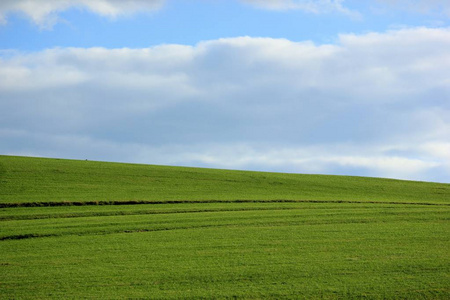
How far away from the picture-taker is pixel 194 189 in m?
39.9

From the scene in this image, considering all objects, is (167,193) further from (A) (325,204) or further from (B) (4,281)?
(B) (4,281)

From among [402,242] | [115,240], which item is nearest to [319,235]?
[402,242]

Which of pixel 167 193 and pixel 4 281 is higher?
pixel 167 193

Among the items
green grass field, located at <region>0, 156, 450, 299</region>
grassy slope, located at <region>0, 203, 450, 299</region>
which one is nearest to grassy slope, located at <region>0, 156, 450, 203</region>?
green grass field, located at <region>0, 156, 450, 299</region>

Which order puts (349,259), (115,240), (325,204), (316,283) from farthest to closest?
1. (325,204)
2. (115,240)
3. (349,259)
4. (316,283)

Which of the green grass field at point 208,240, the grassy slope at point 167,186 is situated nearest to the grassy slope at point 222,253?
the green grass field at point 208,240

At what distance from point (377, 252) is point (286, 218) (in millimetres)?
8814

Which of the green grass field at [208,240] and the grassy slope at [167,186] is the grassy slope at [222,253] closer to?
the green grass field at [208,240]

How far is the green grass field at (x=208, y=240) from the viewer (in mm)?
16078

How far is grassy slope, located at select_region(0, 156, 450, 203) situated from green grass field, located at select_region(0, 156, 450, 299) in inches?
6.9

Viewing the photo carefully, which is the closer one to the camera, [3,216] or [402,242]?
[402,242]

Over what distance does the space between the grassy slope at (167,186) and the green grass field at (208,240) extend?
18 cm

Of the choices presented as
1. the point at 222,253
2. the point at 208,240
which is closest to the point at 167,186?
the point at 208,240

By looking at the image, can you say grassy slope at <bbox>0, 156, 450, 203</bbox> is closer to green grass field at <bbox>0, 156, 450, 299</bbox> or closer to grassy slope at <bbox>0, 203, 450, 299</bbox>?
green grass field at <bbox>0, 156, 450, 299</bbox>
